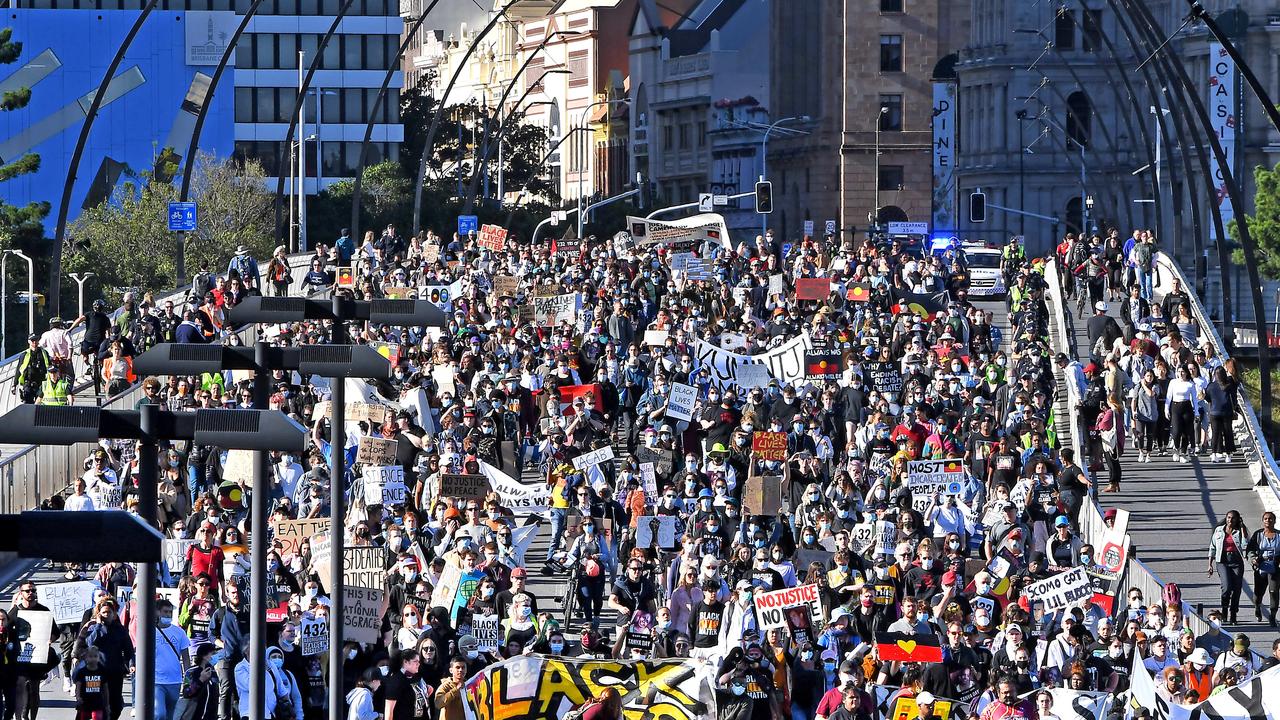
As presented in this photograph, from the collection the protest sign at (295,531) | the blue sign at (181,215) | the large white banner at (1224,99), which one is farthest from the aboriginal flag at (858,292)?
the large white banner at (1224,99)

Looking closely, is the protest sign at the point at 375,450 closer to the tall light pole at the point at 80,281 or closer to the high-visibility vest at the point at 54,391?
the high-visibility vest at the point at 54,391

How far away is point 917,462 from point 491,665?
757 cm

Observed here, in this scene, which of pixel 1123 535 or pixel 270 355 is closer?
pixel 270 355

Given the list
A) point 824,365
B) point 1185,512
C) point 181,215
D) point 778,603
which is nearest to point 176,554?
point 778,603

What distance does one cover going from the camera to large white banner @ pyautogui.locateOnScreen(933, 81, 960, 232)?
121m

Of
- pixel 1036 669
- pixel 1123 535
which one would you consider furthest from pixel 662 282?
pixel 1036 669

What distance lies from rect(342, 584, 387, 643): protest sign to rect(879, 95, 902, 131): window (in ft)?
344

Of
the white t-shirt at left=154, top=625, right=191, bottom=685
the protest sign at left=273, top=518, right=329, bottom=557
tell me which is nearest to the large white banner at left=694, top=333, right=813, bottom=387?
the protest sign at left=273, top=518, right=329, bottom=557

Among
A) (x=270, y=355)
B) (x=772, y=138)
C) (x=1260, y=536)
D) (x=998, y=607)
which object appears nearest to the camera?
(x=270, y=355)

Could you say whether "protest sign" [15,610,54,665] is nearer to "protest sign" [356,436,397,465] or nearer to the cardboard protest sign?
the cardboard protest sign

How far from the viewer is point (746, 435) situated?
26.3m

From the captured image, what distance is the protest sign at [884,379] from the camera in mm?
28797

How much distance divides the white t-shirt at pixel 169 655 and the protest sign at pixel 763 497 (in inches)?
309

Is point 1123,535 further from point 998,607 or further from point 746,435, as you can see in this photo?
point 746,435
